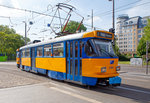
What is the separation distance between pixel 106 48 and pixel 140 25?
9155cm

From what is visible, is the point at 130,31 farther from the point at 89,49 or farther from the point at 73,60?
the point at 89,49

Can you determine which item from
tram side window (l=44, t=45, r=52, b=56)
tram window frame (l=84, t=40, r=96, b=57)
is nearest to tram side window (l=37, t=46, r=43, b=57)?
tram side window (l=44, t=45, r=52, b=56)

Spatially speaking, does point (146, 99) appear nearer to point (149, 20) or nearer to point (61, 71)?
point (61, 71)

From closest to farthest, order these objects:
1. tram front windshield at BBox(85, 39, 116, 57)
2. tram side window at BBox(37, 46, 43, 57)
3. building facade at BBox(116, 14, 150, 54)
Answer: tram front windshield at BBox(85, 39, 116, 57) < tram side window at BBox(37, 46, 43, 57) < building facade at BBox(116, 14, 150, 54)

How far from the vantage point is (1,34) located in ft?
174

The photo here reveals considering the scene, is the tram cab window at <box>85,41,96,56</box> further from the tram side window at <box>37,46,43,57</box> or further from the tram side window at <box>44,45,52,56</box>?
the tram side window at <box>37,46,43,57</box>

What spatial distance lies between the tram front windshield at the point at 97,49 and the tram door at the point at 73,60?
649 mm

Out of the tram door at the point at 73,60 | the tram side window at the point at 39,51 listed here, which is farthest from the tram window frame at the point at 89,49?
the tram side window at the point at 39,51

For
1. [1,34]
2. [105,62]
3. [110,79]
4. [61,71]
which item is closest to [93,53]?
[105,62]

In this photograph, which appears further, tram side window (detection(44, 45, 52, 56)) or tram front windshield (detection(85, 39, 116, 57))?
tram side window (detection(44, 45, 52, 56))

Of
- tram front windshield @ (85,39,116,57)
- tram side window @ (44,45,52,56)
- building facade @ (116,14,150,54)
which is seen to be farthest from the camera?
building facade @ (116,14,150,54)

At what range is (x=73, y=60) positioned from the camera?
7855 mm

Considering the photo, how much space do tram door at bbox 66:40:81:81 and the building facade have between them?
85.4 meters

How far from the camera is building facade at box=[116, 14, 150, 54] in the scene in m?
88.2
